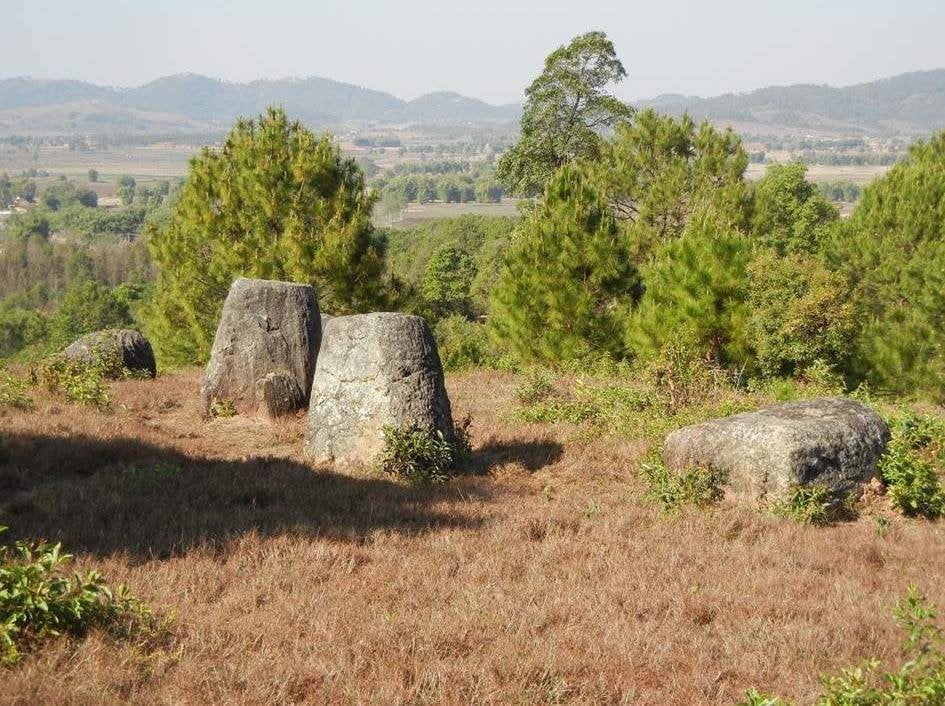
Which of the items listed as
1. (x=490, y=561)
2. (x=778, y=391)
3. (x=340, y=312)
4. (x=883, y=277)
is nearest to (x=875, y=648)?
(x=490, y=561)

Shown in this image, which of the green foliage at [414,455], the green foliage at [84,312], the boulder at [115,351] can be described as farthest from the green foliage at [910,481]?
the green foliage at [84,312]

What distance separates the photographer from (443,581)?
7016 mm

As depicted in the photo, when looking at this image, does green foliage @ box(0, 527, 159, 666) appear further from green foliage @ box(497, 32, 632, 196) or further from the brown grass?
green foliage @ box(497, 32, 632, 196)

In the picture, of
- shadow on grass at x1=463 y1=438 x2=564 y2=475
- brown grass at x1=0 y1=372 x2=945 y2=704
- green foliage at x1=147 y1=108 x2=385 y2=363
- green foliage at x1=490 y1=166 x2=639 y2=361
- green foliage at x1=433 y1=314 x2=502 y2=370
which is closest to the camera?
brown grass at x1=0 y1=372 x2=945 y2=704

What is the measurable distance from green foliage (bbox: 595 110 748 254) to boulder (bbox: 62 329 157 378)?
59.0 feet

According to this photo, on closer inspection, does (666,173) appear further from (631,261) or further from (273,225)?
(273,225)

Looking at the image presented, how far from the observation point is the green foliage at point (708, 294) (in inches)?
764

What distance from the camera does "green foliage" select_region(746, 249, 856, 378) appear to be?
60.7ft

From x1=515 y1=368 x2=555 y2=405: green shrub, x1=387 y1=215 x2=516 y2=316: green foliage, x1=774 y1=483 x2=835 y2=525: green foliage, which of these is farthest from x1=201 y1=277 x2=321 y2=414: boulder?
x1=387 y1=215 x2=516 y2=316: green foliage

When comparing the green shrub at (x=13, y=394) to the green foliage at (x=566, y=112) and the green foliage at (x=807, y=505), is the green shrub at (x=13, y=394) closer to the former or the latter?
the green foliage at (x=807, y=505)

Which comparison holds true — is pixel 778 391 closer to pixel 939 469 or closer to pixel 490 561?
pixel 939 469

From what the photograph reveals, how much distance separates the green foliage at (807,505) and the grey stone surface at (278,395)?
9380 mm

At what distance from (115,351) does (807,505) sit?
16370 mm

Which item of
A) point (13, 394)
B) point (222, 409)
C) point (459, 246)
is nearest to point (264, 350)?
point (222, 409)
